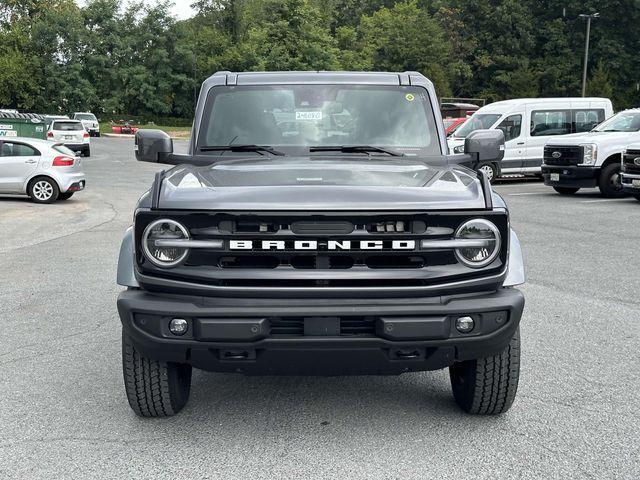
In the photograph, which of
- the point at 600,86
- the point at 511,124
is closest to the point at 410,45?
the point at 600,86

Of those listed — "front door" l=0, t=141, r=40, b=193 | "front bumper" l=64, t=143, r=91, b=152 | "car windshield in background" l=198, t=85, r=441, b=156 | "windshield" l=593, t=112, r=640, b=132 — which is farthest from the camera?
"front bumper" l=64, t=143, r=91, b=152

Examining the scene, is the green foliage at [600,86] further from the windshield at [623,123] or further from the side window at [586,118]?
the windshield at [623,123]

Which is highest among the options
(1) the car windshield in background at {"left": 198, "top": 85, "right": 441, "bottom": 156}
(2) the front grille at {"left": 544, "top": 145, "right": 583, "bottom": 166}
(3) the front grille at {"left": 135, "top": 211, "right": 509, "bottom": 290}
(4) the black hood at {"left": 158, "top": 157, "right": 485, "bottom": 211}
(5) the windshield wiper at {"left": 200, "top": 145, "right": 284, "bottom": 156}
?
(1) the car windshield in background at {"left": 198, "top": 85, "right": 441, "bottom": 156}

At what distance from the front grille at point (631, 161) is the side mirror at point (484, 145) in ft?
38.0

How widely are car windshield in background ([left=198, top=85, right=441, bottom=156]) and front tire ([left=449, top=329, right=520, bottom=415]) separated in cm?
157

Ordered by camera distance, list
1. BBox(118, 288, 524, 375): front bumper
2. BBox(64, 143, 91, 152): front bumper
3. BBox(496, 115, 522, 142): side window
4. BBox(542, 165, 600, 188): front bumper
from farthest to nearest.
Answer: BBox(64, 143, 91, 152): front bumper → BBox(496, 115, 522, 142): side window → BBox(542, 165, 600, 188): front bumper → BBox(118, 288, 524, 375): front bumper

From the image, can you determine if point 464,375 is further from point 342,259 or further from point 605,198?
point 605,198

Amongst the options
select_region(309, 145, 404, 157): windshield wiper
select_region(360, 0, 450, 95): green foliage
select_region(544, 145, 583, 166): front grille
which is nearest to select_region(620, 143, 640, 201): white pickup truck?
select_region(544, 145, 583, 166): front grille

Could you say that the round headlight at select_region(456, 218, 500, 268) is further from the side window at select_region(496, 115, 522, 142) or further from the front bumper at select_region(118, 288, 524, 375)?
the side window at select_region(496, 115, 522, 142)

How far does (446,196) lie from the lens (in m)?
3.84

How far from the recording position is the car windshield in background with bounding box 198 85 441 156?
5262 millimetres

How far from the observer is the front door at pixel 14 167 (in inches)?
698

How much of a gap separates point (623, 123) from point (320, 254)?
54.9 feet

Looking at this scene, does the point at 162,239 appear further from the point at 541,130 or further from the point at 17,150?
the point at 541,130
